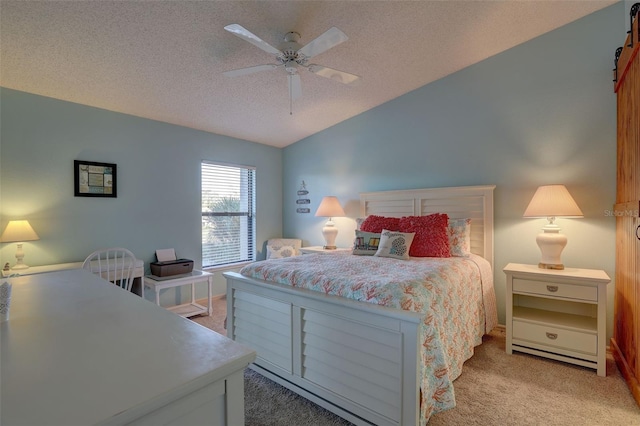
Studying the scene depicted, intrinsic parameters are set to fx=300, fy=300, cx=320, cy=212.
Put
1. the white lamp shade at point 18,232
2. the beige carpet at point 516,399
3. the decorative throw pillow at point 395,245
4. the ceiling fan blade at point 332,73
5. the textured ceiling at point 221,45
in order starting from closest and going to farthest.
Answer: the beige carpet at point 516,399 → the textured ceiling at point 221,45 → the ceiling fan blade at point 332,73 → the white lamp shade at point 18,232 → the decorative throw pillow at point 395,245

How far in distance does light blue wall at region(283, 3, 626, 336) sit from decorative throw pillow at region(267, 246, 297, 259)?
152cm

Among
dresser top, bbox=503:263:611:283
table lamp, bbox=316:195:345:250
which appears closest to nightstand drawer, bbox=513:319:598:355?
dresser top, bbox=503:263:611:283

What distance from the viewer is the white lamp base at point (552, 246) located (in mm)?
2553

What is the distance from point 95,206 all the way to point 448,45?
13.0 ft

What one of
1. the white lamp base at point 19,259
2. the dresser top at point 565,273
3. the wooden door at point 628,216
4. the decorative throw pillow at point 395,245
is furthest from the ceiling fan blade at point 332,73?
the white lamp base at point 19,259

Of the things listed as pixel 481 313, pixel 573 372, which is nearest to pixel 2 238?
pixel 481 313

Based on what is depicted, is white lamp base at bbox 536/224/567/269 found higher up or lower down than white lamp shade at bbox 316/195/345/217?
lower down

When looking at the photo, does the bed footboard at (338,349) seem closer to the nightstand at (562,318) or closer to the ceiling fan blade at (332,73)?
the nightstand at (562,318)

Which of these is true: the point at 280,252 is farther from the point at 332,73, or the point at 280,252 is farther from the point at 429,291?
the point at 429,291

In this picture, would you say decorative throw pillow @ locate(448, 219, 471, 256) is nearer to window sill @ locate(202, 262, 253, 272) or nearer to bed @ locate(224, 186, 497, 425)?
bed @ locate(224, 186, 497, 425)

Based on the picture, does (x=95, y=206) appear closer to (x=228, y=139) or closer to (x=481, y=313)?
(x=228, y=139)

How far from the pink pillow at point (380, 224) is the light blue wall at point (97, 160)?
2287 mm

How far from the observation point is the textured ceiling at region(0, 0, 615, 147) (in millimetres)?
2115

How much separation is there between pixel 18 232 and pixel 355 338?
3.03m
